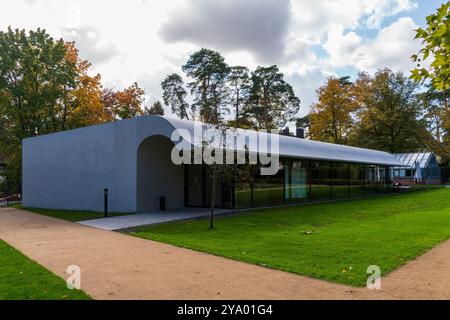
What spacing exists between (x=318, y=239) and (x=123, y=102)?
3189 centimetres

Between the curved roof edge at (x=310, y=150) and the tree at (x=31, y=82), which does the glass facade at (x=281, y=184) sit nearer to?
the curved roof edge at (x=310, y=150)

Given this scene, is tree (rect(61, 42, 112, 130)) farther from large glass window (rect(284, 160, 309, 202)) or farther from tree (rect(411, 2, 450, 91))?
tree (rect(411, 2, 450, 91))

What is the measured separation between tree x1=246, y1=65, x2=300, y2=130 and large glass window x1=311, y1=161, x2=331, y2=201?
24.1 meters

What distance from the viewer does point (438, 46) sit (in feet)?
15.0

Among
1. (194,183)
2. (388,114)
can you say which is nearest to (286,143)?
(194,183)

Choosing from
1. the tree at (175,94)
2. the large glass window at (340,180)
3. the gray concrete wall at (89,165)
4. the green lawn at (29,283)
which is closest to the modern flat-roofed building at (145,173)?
the gray concrete wall at (89,165)

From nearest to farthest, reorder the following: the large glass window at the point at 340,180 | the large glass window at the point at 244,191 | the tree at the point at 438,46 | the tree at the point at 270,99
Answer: the tree at the point at 438,46, the large glass window at the point at 244,191, the large glass window at the point at 340,180, the tree at the point at 270,99

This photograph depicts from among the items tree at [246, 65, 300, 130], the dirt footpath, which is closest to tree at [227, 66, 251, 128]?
tree at [246, 65, 300, 130]

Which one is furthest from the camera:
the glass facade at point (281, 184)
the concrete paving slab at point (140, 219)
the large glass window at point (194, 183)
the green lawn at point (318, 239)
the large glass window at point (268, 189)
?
the large glass window at point (194, 183)

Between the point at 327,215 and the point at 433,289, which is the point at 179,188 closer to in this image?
the point at 327,215

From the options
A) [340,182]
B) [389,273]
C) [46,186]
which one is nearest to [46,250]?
[389,273]

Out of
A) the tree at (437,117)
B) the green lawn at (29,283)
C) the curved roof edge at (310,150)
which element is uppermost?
the tree at (437,117)

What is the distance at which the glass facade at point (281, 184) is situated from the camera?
17.2m

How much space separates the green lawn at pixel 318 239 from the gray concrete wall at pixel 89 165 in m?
4.70
